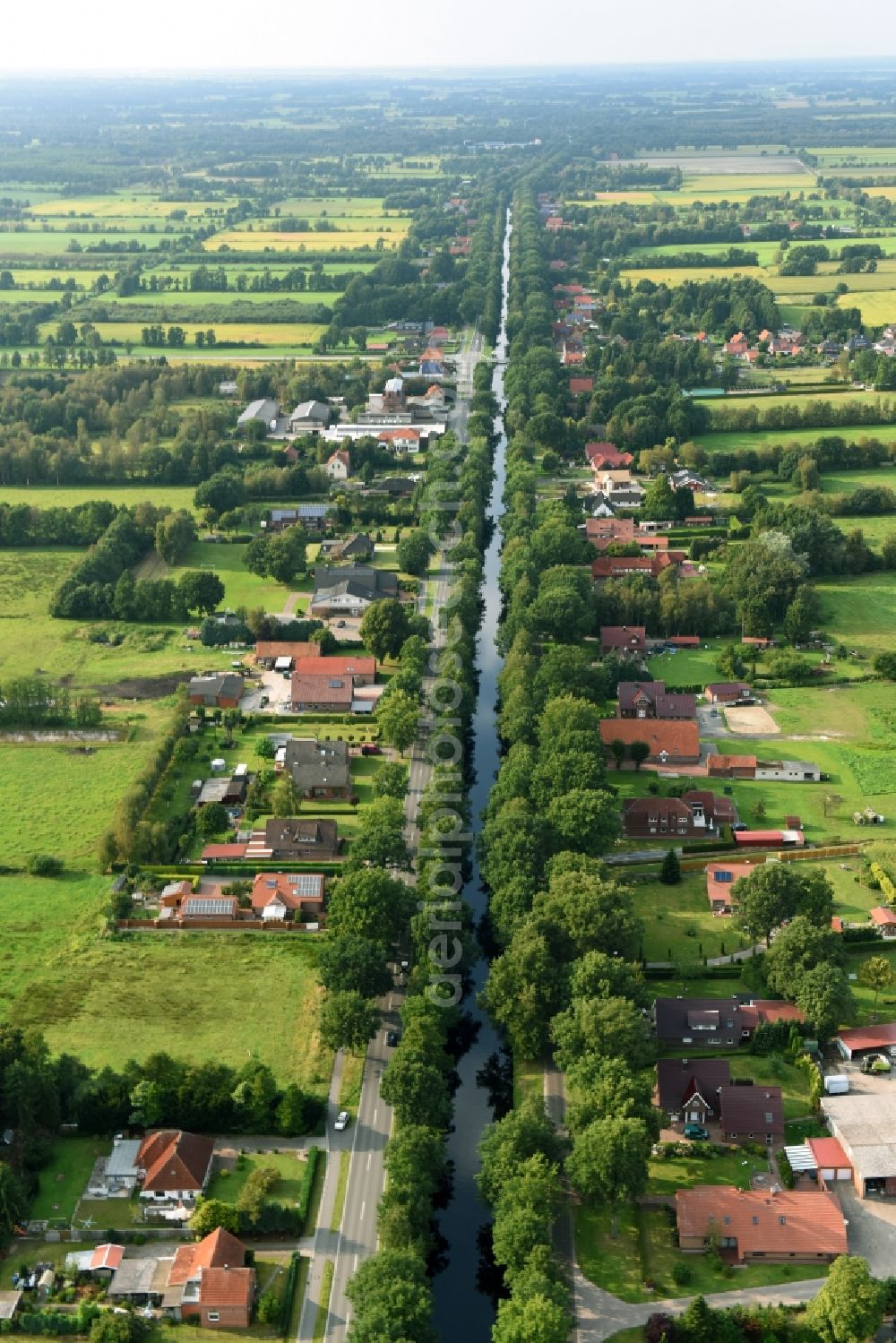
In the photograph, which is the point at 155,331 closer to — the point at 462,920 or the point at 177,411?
the point at 177,411

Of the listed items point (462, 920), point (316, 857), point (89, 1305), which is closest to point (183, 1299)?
point (89, 1305)

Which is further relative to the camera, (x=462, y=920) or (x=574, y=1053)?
(x=462, y=920)

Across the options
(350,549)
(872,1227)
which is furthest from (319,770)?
(872,1227)

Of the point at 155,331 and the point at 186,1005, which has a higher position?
the point at 155,331

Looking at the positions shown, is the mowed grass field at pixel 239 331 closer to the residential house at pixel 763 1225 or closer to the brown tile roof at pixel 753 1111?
the brown tile roof at pixel 753 1111

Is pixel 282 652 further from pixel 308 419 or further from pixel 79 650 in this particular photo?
pixel 308 419

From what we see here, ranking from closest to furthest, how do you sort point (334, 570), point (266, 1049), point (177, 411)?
point (266, 1049), point (334, 570), point (177, 411)

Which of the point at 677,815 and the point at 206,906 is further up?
the point at 677,815
